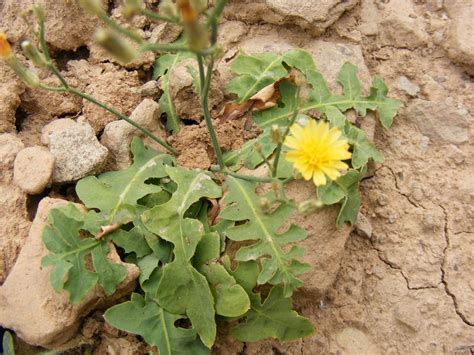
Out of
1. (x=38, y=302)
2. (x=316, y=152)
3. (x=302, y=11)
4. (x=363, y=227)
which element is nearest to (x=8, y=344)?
(x=38, y=302)

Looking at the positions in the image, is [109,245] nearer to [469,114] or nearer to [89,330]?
[89,330]

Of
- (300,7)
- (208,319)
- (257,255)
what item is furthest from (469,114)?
(208,319)

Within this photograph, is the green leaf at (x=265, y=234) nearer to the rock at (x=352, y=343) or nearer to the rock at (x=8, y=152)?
the rock at (x=352, y=343)

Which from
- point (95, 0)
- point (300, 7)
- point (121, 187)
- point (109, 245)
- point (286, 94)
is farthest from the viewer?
point (300, 7)

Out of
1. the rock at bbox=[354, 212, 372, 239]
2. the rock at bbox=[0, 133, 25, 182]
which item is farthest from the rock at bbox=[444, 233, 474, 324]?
the rock at bbox=[0, 133, 25, 182]

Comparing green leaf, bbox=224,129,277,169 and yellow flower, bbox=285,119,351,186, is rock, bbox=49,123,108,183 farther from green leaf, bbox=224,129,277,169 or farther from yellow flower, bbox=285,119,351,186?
yellow flower, bbox=285,119,351,186

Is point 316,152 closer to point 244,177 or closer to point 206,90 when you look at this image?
point 244,177

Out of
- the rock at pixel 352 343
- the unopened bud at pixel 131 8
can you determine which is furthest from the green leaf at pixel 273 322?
the unopened bud at pixel 131 8
